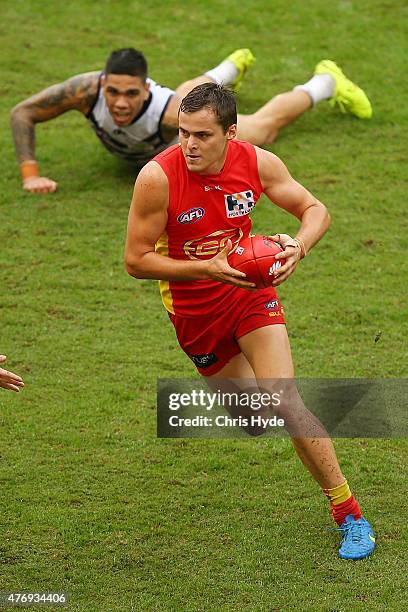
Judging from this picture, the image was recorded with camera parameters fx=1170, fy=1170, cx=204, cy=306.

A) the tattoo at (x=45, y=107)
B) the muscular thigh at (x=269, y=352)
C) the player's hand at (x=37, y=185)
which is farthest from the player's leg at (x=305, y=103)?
the muscular thigh at (x=269, y=352)

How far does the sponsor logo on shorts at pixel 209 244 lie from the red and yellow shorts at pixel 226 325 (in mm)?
260

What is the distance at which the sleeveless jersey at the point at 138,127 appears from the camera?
1003cm

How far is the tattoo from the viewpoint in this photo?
1020cm

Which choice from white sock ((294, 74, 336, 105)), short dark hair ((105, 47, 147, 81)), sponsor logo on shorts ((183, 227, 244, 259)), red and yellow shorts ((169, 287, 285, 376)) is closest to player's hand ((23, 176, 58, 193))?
short dark hair ((105, 47, 147, 81))

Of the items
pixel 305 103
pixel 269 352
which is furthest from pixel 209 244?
pixel 305 103

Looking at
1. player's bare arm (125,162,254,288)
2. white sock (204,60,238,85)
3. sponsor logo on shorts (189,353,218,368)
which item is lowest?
sponsor logo on shorts (189,353,218,368)

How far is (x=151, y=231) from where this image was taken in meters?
6.10

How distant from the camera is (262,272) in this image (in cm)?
587

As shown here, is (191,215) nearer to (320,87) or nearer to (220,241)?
(220,241)

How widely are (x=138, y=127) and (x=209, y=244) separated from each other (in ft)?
13.2

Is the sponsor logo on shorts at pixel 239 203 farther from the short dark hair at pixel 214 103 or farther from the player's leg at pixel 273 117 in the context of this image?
the player's leg at pixel 273 117

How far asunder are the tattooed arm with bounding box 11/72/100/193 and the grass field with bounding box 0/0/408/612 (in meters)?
0.18

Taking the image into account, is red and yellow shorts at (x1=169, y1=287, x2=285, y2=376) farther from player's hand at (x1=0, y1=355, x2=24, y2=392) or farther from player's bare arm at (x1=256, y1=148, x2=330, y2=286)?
player's hand at (x1=0, y1=355, x2=24, y2=392)

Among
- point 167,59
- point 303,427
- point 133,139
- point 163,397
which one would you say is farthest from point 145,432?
point 167,59
